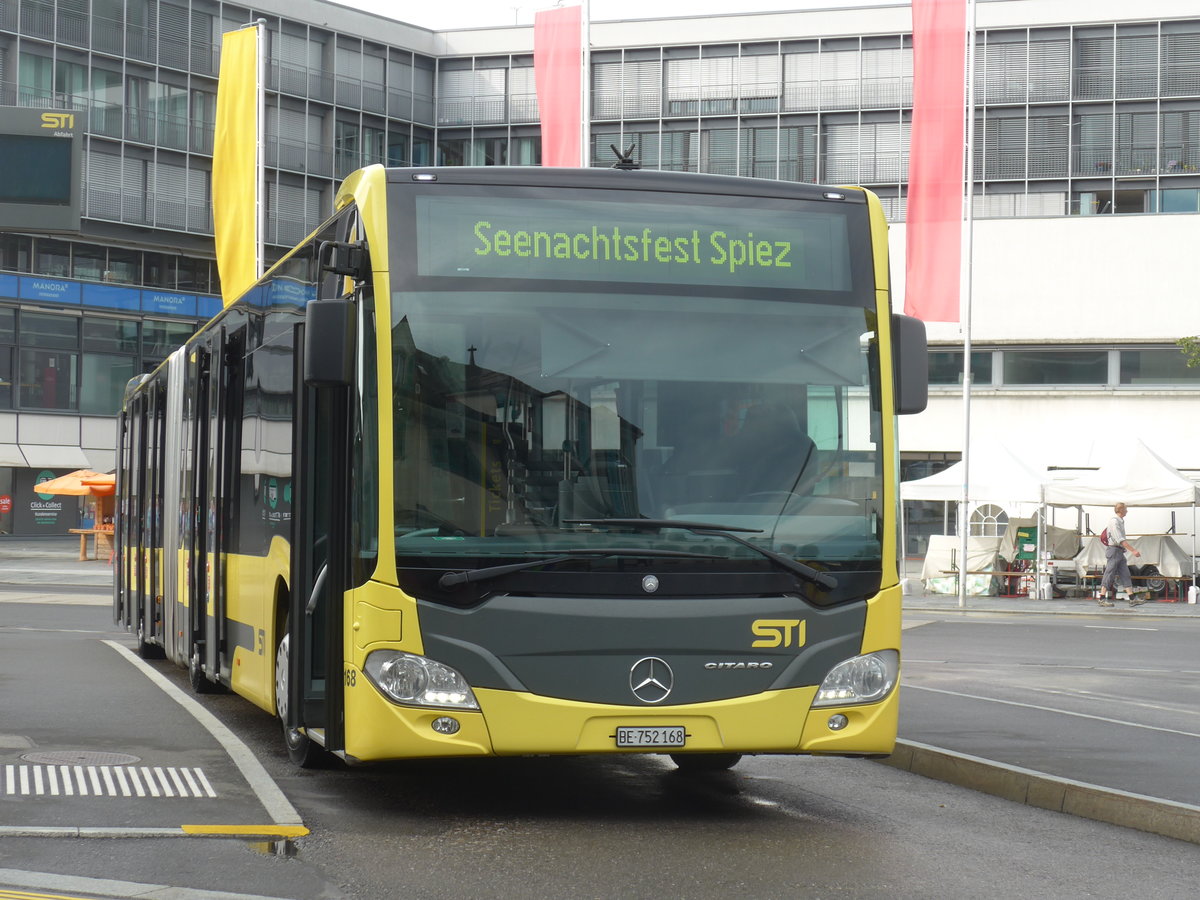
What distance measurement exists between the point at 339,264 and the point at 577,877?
9.96ft

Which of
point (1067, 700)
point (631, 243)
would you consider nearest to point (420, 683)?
point (631, 243)

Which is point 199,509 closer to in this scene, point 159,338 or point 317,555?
point 317,555

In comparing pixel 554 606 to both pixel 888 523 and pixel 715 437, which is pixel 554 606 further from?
pixel 888 523

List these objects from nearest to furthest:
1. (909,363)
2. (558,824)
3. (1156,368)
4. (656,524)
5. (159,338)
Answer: (656,524)
(558,824)
(909,363)
(1156,368)
(159,338)

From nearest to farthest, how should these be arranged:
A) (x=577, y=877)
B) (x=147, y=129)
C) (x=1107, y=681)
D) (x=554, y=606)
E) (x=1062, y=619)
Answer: (x=577, y=877)
(x=554, y=606)
(x=1107, y=681)
(x=1062, y=619)
(x=147, y=129)

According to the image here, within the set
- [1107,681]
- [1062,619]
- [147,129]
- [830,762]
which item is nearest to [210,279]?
[147,129]

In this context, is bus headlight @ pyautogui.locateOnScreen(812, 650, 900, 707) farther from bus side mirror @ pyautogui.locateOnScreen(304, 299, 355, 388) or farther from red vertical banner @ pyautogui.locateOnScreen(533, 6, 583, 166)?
red vertical banner @ pyautogui.locateOnScreen(533, 6, 583, 166)

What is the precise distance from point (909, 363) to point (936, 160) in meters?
23.4

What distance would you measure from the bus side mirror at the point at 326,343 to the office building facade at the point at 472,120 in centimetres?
4180

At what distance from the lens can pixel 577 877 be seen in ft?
22.0

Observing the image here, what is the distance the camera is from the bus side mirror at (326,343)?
7727 mm

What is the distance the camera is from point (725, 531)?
7.74 meters

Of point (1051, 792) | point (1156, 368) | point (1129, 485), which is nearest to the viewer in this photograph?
point (1051, 792)

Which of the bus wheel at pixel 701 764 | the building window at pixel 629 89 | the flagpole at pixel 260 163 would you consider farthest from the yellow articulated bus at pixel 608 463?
the building window at pixel 629 89
